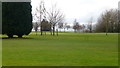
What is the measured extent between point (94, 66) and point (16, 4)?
2766 cm

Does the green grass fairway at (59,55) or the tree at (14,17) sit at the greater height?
the tree at (14,17)

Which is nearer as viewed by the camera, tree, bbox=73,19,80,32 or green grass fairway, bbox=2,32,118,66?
green grass fairway, bbox=2,32,118,66

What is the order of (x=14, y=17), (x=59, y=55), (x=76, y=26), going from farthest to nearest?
(x=76, y=26), (x=14, y=17), (x=59, y=55)

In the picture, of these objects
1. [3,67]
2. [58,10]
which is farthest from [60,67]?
[58,10]

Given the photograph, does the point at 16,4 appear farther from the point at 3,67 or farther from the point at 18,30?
the point at 3,67

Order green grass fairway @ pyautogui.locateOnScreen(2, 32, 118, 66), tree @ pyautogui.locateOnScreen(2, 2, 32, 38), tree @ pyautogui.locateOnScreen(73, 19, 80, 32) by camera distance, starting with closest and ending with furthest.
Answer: green grass fairway @ pyautogui.locateOnScreen(2, 32, 118, 66) < tree @ pyautogui.locateOnScreen(2, 2, 32, 38) < tree @ pyautogui.locateOnScreen(73, 19, 80, 32)

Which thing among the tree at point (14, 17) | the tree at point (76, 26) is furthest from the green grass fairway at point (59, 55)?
the tree at point (76, 26)

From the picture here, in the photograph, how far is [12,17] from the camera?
33.8 m

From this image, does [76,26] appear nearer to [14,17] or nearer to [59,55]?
[14,17]

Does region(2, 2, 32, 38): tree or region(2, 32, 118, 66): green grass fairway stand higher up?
region(2, 2, 32, 38): tree

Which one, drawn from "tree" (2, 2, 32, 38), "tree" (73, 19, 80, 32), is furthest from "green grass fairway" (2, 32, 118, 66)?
"tree" (73, 19, 80, 32)

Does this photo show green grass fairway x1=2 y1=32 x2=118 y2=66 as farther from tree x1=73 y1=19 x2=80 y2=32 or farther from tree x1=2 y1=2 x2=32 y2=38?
tree x1=73 y1=19 x2=80 y2=32

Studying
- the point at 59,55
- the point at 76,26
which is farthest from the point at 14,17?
the point at 76,26

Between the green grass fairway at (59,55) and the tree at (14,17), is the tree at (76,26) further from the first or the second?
the green grass fairway at (59,55)
